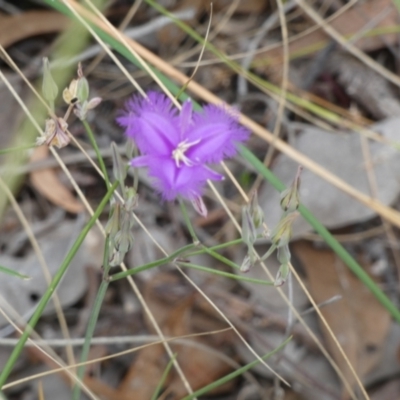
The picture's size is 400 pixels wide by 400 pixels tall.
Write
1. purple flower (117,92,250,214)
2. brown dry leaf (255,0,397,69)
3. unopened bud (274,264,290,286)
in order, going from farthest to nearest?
brown dry leaf (255,0,397,69) → unopened bud (274,264,290,286) → purple flower (117,92,250,214)

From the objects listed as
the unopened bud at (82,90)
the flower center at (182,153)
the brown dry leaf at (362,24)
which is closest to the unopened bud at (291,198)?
the flower center at (182,153)

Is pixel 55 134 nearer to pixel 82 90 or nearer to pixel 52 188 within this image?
pixel 82 90

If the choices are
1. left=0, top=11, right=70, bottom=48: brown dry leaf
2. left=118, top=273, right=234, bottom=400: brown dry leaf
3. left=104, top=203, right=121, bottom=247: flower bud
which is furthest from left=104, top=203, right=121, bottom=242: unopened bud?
left=0, top=11, right=70, bottom=48: brown dry leaf

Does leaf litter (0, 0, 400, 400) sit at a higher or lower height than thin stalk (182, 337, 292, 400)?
lower

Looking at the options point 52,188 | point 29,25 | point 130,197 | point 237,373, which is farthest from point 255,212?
point 29,25

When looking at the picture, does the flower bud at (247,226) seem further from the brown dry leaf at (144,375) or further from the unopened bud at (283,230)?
the brown dry leaf at (144,375)

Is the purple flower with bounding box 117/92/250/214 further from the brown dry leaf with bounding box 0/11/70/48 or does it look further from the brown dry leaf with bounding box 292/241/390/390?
the brown dry leaf with bounding box 0/11/70/48

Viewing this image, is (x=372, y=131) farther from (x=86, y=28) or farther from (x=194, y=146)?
(x=194, y=146)
